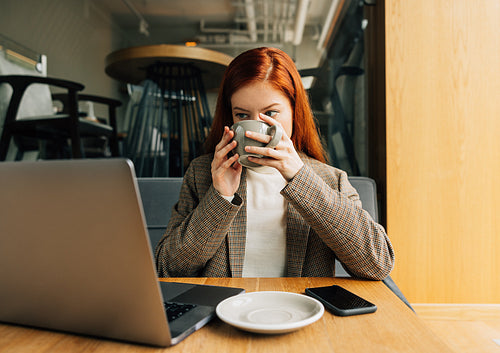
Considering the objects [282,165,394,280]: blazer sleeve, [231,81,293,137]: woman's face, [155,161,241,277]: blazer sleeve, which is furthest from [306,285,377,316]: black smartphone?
[231,81,293,137]: woman's face

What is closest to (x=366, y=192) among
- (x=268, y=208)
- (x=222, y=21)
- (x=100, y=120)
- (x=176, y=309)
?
(x=268, y=208)

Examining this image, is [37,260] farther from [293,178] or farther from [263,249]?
[263,249]

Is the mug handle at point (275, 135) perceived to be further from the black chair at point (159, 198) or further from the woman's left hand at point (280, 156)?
the black chair at point (159, 198)

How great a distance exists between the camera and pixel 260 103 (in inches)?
36.8

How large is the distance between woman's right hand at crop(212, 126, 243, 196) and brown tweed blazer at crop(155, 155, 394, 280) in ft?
0.08

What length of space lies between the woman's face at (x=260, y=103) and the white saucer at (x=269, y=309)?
21.4 inches

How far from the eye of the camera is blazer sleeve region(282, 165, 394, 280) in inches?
27.9

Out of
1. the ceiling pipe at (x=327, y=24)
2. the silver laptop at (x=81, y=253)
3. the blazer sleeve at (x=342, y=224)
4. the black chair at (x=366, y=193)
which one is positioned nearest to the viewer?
the silver laptop at (x=81, y=253)

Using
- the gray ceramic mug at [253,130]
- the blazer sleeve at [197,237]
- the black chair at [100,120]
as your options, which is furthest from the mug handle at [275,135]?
the black chair at [100,120]

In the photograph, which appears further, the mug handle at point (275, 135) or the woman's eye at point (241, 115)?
the woman's eye at point (241, 115)

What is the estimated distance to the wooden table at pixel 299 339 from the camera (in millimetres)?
377

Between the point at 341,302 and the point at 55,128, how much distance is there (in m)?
1.78

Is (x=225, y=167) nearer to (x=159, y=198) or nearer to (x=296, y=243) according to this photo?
(x=296, y=243)

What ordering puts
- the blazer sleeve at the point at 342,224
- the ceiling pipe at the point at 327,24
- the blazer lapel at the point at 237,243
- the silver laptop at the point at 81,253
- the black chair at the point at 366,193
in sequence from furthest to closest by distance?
1. the ceiling pipe at the point at 327,24
2. the black chair at the point at 366,193
3. the blazer lapel at the point at 237,243
4. the blazer sleeve at the point at 342,224
5. the silver laptop at the point at 81,253
